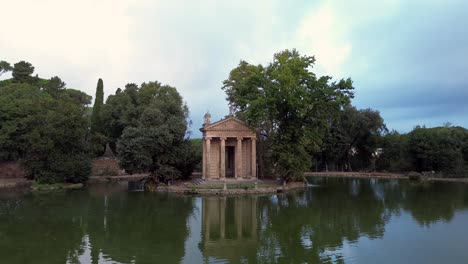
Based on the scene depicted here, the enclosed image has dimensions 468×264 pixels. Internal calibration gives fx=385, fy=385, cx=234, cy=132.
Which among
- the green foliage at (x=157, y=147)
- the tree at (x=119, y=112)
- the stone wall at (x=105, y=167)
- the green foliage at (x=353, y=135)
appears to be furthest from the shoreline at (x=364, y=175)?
the stone wall at (x=105, y=167)

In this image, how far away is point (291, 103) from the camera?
37031mm

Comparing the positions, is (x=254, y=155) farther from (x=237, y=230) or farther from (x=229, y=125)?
(x=237, y=230)

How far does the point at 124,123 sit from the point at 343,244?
45415mm

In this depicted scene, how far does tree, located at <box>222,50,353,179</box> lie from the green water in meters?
8.94

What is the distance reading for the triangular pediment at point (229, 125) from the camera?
41.9 meters

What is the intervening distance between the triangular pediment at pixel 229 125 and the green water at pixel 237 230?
39.2ft

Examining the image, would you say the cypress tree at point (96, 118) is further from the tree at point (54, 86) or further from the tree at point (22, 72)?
the tree at point (22, 72)

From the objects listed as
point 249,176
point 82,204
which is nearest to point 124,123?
point 249,176

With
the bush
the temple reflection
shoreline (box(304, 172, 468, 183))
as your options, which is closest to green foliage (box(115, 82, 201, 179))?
the bush

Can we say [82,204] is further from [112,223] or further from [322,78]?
[322,78]

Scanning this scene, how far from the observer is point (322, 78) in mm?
39438

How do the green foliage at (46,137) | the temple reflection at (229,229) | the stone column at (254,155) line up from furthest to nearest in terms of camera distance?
the stone column at (254,155) → the green foliage at (46,137) → the temple reflection at (229,229)

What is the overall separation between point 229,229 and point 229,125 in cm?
2335

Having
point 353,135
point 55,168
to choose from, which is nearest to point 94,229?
point 55,168
